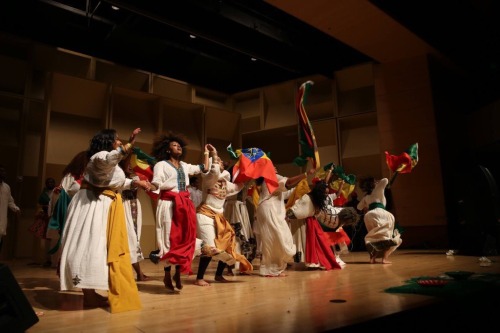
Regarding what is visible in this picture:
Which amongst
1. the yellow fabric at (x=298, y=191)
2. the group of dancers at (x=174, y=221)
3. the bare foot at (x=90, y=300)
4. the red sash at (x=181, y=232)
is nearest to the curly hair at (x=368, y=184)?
the group of dancers at (x=174, y=221)

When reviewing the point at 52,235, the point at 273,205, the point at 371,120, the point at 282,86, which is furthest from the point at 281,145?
the point at 52,235

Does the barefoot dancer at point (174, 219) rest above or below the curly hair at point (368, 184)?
below

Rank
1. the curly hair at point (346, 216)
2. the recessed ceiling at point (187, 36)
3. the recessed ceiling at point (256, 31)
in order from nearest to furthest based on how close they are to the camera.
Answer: the curly hair at point (346, 216) < the recessed ceiling at point (256, 31) < the recessed ceiling at point (187, 36)

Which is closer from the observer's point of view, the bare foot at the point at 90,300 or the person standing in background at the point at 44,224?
the bare foot at the point at 90,300

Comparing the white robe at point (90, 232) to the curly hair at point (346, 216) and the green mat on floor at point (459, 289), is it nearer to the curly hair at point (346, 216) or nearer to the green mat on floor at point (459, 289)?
the green mat on floor at point (459, 289)

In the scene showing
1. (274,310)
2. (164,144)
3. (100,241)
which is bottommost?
(274,310)

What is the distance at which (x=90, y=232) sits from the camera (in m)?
2.29

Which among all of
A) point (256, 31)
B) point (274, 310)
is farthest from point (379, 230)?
point (256, 31)

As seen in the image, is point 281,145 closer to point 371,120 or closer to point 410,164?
point 371,120

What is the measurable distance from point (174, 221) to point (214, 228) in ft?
1.68

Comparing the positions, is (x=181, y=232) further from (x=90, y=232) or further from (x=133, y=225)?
(x=133, y=225)

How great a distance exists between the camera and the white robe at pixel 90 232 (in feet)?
7.26

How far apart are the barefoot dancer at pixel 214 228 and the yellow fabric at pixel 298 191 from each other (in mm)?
1034

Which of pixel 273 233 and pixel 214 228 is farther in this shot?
pixel 273 233
